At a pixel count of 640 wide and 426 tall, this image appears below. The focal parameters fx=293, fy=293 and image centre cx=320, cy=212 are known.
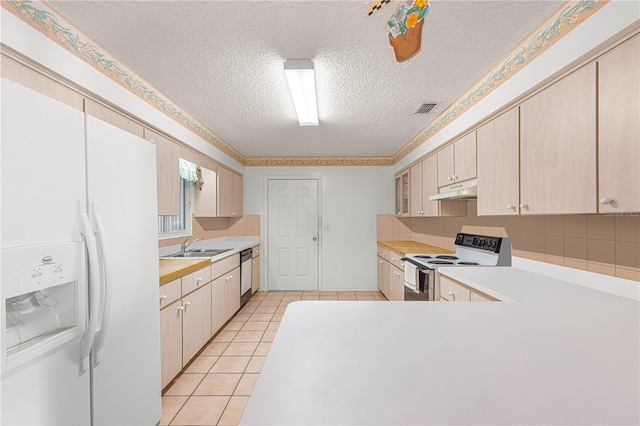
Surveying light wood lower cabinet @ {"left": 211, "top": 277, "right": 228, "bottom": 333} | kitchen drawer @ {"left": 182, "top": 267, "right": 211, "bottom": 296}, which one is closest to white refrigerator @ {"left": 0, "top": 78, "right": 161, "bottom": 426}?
kitchen drawer @ {"left": 182, "top": 267, "right": 211, "bottom": 296}

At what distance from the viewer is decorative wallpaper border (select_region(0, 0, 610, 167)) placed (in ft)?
4.51

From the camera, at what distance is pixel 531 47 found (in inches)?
66.2

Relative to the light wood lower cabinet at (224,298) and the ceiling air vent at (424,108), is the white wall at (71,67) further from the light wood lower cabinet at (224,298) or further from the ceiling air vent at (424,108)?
the ceiling air vent at (424,108)

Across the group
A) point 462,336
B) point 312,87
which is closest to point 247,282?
point 312,87

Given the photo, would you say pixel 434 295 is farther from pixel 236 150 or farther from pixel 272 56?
pixel 236 150

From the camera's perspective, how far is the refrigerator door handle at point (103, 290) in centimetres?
123

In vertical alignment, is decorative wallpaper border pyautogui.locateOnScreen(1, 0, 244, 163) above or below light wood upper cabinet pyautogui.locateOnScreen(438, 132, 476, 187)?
above

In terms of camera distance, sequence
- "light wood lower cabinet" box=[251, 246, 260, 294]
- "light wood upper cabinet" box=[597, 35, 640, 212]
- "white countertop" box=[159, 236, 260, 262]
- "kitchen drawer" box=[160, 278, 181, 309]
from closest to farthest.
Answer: "light wood upper cabinet" box=[597, 35, 640, 212] → "kitchen drawer" box=[160, 278, 181, 309] → "white countertop" box=[159, 236, 260, 262] → "light wood lower cabinet" box=[251, 246, 260, 294]

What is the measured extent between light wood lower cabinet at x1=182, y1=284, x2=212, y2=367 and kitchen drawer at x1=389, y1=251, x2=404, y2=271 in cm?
217

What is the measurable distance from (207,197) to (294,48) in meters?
2.58

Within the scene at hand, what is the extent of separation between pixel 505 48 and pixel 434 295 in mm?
1853

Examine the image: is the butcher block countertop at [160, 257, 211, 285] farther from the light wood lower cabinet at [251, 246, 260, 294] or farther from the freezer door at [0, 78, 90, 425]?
the light wood lower cabinet at [251, 246, 260, 294]

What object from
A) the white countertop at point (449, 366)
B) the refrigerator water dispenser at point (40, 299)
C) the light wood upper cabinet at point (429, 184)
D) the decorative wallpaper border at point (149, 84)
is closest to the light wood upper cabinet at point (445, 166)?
the light wood upper cabinet at point (429, 184)

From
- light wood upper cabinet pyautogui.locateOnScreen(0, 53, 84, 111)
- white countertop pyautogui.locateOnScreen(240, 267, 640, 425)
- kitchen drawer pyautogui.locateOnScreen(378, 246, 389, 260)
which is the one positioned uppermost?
light wood upper cabinet pyautogui.locateOnScreen(0, 53, 84, 111)
